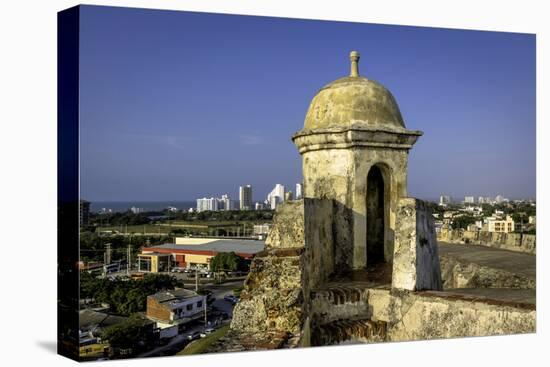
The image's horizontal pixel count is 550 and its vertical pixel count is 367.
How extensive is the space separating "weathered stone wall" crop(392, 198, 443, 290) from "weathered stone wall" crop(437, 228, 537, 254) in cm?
551

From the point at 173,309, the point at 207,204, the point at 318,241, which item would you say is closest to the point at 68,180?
the point at 318,241

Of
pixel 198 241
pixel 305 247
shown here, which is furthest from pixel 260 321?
pixel 198 241

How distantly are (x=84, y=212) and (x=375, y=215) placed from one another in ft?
13.9

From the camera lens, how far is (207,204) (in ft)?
28.9

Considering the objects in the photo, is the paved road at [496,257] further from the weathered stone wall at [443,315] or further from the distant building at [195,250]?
the distant building at [195,250]

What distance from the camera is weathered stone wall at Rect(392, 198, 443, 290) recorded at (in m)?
6.16

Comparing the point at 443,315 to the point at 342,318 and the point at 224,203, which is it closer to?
the point at 342,318

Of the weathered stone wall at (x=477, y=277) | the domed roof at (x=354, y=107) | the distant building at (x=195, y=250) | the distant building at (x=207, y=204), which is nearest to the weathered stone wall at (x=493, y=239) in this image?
the weathered stone wall at (x=477, y=277)

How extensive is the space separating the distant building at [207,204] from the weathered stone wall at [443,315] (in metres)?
3.07

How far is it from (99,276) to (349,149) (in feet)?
12.6

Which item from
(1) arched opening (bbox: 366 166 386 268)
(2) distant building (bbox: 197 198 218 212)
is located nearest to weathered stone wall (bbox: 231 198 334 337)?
(1) arched opening (bbox: 366 166 386 268)

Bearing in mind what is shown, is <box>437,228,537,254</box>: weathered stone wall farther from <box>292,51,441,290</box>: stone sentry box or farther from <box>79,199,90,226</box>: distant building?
<box>79,199,90,226</box>: distant building

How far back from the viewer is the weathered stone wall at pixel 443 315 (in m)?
5.73

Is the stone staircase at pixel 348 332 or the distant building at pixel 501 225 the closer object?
the stone staircase at pixel 348 332
